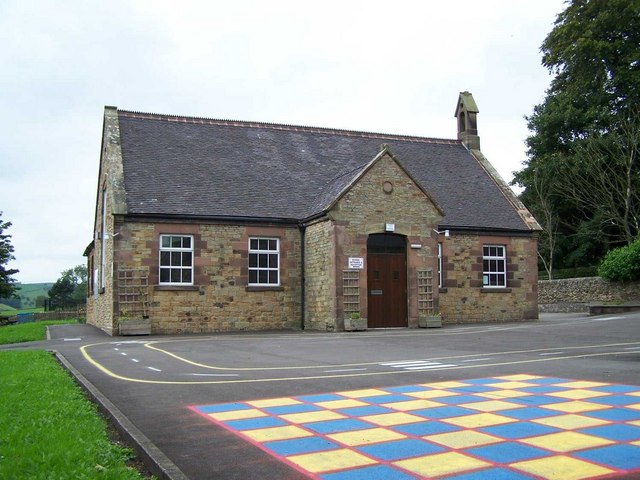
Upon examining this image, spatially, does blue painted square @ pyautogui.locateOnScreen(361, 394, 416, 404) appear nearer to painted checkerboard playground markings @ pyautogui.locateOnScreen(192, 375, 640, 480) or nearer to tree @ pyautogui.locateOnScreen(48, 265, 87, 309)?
painted checkerboard playground markings @ pyautogui.locateOnScreen(192, 375, 640, 480)

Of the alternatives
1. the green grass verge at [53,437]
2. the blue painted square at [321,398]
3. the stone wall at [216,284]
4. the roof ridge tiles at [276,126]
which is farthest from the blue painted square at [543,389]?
the roof ridge tiles at [276,126]

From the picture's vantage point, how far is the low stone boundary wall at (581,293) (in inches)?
1249

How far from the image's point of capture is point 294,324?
24.9 m

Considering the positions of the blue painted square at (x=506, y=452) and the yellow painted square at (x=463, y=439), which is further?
the yellow painted square at (x=463, y=439)

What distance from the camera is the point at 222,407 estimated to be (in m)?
8.11

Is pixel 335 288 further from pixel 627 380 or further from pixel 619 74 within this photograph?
pixel 619 74

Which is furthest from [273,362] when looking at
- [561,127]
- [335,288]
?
[561,127]

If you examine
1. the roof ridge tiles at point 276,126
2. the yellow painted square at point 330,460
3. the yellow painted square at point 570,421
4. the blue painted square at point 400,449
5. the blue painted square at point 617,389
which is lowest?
the yellow painted square at point 330,460

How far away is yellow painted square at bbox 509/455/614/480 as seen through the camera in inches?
194

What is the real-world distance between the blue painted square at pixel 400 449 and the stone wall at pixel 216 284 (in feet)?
59.1

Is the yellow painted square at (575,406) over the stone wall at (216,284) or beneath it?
beneath

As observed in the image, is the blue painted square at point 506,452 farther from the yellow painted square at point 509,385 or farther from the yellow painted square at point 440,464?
the yellow painted square at point 509,385

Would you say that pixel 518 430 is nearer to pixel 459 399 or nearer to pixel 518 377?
pixel 459 399

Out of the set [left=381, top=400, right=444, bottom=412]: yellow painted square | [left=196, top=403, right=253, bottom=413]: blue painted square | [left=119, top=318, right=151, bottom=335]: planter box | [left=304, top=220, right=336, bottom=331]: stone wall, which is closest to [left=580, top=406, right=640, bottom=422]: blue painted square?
[left=381, top=400, right=444, bottom=412]: yellow painted square
